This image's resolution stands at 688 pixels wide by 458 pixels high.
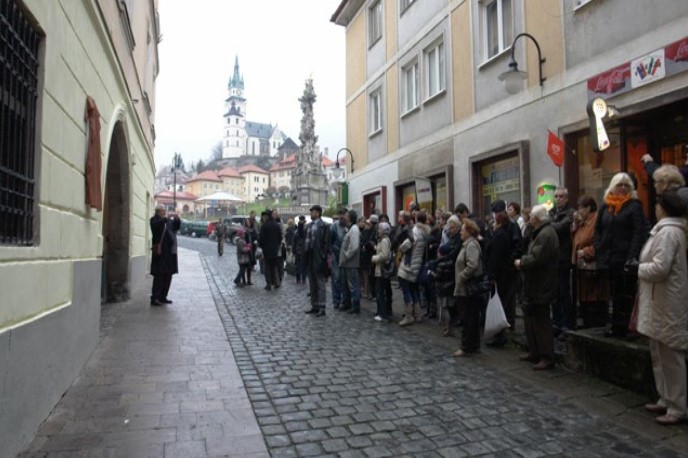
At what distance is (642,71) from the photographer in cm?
748

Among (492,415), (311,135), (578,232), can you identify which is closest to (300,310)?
(578,232)

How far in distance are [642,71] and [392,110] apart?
31.6 ft

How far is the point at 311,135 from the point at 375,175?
27702mm

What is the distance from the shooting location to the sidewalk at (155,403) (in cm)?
382

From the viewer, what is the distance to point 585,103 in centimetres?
859

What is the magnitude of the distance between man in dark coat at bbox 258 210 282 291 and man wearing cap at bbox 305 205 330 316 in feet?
10.6

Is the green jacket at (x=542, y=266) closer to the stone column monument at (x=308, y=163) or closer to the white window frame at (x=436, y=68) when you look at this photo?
the white window frame at (x=436, y=68)

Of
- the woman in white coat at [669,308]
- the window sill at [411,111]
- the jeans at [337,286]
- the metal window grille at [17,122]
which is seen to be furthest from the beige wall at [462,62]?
the metal window grille at [17,122]

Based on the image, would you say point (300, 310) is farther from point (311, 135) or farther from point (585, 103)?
point (311, 135)

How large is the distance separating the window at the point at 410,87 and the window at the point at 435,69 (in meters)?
0.86

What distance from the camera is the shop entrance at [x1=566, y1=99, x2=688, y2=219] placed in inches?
295

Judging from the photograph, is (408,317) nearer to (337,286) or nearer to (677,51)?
(337,286)

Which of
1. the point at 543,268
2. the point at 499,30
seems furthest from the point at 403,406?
the point at 499,30

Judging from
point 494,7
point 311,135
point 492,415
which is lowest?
point 492,415
